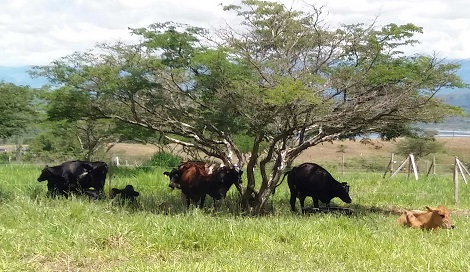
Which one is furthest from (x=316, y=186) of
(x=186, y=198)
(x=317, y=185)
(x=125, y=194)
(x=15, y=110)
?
(x=15, y=110)

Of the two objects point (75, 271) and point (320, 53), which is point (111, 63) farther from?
point (75, 271)

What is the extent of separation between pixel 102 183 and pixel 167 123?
2.51 metres

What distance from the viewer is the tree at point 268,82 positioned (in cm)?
1177

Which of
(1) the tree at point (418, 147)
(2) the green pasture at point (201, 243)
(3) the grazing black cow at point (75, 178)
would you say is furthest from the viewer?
(1) the tree at point (418, 147)

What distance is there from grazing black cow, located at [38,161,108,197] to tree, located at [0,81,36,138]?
26.0 feet

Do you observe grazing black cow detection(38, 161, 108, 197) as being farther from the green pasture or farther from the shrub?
the shrub

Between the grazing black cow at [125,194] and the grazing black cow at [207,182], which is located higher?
the grazing black cow at [207,182]

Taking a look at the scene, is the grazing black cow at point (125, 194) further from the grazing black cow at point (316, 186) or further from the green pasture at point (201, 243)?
the grazing black cow at point (316, 186)

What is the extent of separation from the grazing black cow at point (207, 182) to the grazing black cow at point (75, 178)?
2.03 metres

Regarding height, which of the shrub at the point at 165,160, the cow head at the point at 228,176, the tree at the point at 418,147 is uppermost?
the cow head at the point at 228,176

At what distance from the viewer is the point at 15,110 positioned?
23.1m

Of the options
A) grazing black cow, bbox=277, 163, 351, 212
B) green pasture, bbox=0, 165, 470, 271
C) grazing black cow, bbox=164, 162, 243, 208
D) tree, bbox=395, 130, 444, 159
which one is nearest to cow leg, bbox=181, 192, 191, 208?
grazing black cow, bbox=164, 162, 243, 208

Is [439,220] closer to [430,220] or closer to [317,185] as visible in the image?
[430,220]

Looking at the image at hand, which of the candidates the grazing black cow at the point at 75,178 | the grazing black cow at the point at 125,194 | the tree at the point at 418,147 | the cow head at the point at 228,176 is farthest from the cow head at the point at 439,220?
the tree at the point at 418,147
